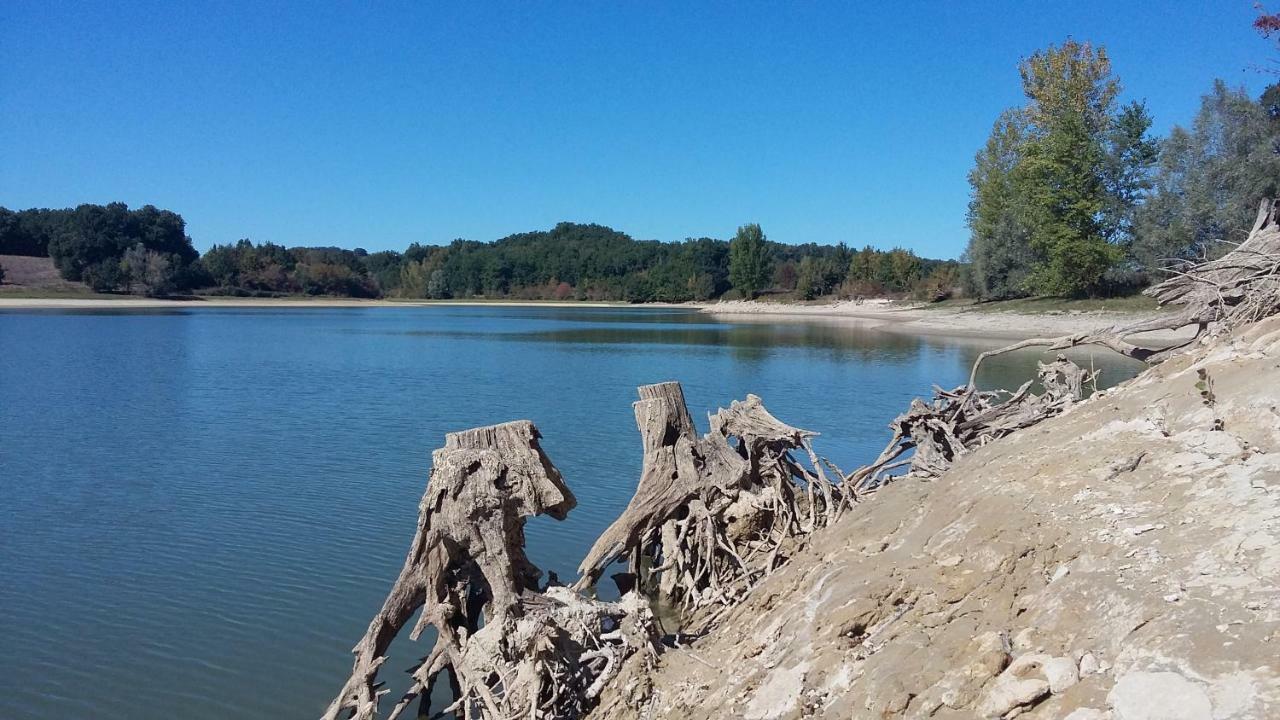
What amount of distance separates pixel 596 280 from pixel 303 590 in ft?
481

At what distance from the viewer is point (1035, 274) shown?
5191 cm

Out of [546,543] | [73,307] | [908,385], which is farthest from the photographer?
[73,307]

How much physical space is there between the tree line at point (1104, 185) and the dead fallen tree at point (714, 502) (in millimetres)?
36188

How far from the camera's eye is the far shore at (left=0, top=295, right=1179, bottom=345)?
Result: 44.8m

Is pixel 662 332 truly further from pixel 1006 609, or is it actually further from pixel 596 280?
pixel 596 280

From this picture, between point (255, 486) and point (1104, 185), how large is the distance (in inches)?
2019

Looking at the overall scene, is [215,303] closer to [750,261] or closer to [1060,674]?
[750,261]

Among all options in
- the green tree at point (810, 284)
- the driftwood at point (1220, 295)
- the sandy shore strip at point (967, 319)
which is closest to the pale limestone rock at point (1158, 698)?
the driftwood at point (1220, 295)

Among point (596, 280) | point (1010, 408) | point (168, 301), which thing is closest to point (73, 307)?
point (168, 301)

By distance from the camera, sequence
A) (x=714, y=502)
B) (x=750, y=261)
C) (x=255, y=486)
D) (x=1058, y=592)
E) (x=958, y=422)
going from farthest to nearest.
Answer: (x=750, y=261) → (x=255, y=486) → (x=958, y=422) → (x=714, y=502) → (x=1058, y=592)

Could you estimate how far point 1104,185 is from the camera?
51.1 m

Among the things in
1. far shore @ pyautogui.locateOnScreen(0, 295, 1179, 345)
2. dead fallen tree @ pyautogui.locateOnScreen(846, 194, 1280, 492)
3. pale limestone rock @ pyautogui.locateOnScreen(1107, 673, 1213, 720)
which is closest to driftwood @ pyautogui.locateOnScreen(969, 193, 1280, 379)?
dead fallen tree @ pyautogui.locateOnScreen(846, 194, 1280, 492)

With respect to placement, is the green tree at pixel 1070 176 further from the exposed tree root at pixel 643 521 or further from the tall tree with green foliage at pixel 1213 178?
the exposed tree root at pixel 643 521

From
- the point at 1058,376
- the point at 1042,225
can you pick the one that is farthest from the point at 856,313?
the point at 1058,376
